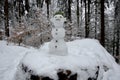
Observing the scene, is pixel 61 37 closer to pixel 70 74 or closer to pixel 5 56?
pixel 70 74

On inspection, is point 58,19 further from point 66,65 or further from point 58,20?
point 66,65

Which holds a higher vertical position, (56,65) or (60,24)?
(60,24)

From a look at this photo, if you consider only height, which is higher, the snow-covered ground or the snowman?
the snowman

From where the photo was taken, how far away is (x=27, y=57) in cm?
719

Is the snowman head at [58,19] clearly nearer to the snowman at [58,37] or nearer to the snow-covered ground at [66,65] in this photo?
the snowman at [58,37]

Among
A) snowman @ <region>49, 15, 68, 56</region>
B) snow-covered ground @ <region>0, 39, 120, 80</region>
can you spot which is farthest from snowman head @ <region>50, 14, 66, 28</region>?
snow-covered ground @ <region>0, 39, 120, 80</region>

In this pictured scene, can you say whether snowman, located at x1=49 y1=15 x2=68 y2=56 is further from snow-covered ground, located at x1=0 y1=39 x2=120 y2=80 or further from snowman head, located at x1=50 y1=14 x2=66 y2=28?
snow-covered ground, located at x1=0 y1=39 x2=120 y2=80

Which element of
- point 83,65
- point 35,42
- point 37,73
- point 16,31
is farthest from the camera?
point 35,42

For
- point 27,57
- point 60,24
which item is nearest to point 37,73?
point 27,57

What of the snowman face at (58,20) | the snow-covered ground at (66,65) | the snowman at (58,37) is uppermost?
the snowman face at (58,20)

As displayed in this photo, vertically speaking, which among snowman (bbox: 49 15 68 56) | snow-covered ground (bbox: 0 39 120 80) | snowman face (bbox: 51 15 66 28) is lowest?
snow-covered ground (bbox: 0 39 120 80)

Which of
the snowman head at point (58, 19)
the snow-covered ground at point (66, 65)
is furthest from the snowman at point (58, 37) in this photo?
the snow-covered ground at point (66, 65)

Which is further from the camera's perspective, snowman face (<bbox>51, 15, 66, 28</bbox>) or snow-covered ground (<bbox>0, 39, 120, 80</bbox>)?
snowman face (<bbox>51, 15, 66, 28</bbox>)

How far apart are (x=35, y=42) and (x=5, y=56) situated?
518cm
